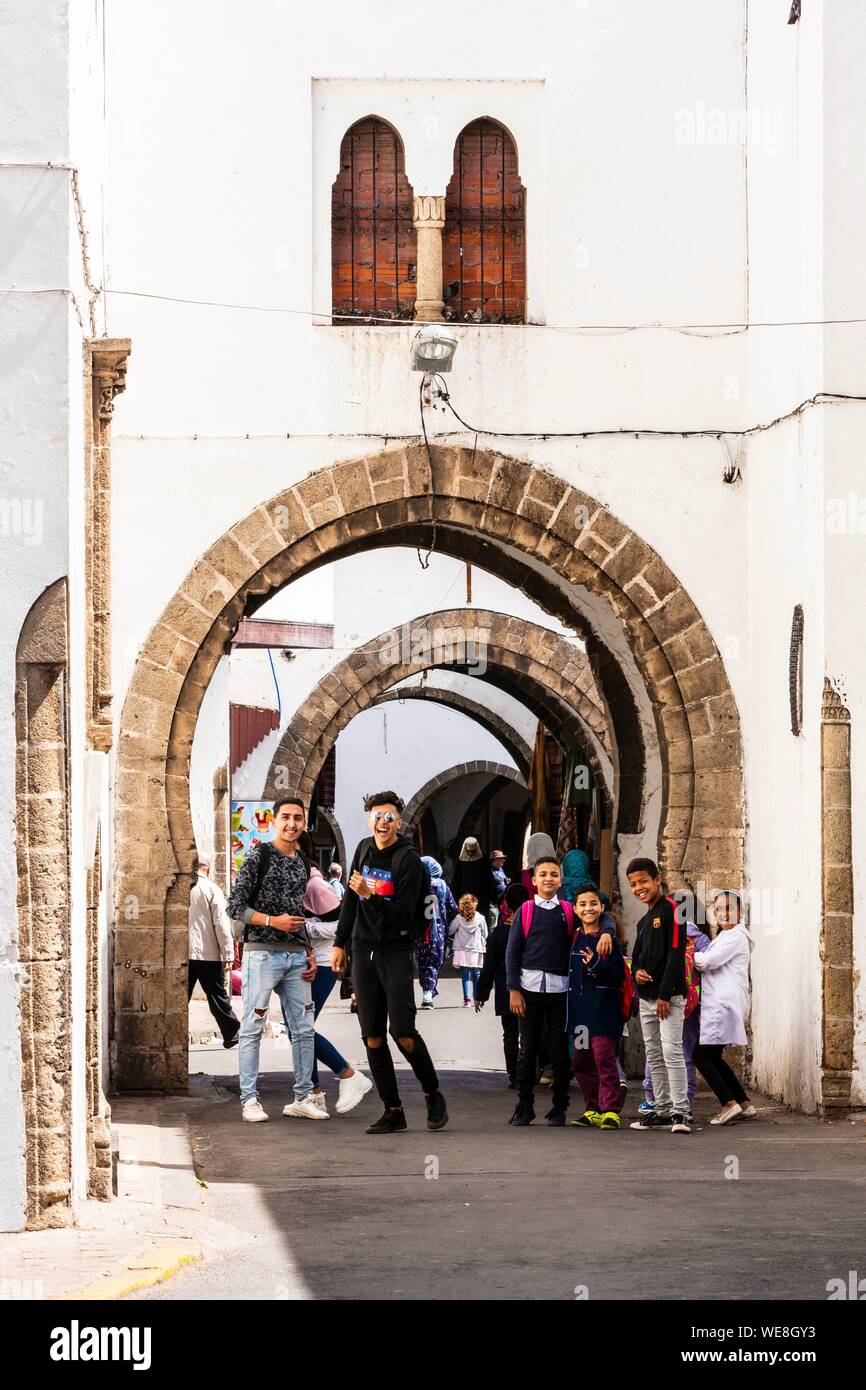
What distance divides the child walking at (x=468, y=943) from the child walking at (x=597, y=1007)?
10.4 meters

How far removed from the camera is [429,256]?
13031mm

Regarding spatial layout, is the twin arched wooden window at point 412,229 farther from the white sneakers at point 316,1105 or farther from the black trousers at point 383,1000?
the white sneakers at point 316,1105

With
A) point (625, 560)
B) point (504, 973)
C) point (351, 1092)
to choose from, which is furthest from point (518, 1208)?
point (625, 560)

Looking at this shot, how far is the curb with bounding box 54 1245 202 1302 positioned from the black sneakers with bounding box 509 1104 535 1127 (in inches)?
155

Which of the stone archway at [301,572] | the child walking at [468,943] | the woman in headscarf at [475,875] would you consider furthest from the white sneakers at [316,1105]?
the woman in headscarf at [475,875]

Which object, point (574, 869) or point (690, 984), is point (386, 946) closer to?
point (690, 984)

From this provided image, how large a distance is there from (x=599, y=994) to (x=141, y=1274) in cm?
472

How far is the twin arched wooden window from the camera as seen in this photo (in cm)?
1302

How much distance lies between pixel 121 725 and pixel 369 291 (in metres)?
3.04

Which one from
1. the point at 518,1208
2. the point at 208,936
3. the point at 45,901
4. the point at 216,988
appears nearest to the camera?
the point at 45,901

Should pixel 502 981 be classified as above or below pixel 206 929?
below

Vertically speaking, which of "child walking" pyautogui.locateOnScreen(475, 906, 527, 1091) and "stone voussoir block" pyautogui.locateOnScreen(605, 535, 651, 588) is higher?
"stone voussoir block" pyautogui.locateOnScreen(605, 535, 651, 588)

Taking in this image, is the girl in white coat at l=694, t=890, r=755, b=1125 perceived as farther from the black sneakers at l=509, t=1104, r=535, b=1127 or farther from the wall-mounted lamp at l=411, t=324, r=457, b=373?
the wall-mounted lamp at l=411, t=324, r=457, b=373

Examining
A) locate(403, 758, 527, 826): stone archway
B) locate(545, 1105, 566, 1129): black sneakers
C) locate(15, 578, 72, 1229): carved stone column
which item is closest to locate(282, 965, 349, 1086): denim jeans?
locate(545, 1105, 566, 1129): black sneakers
